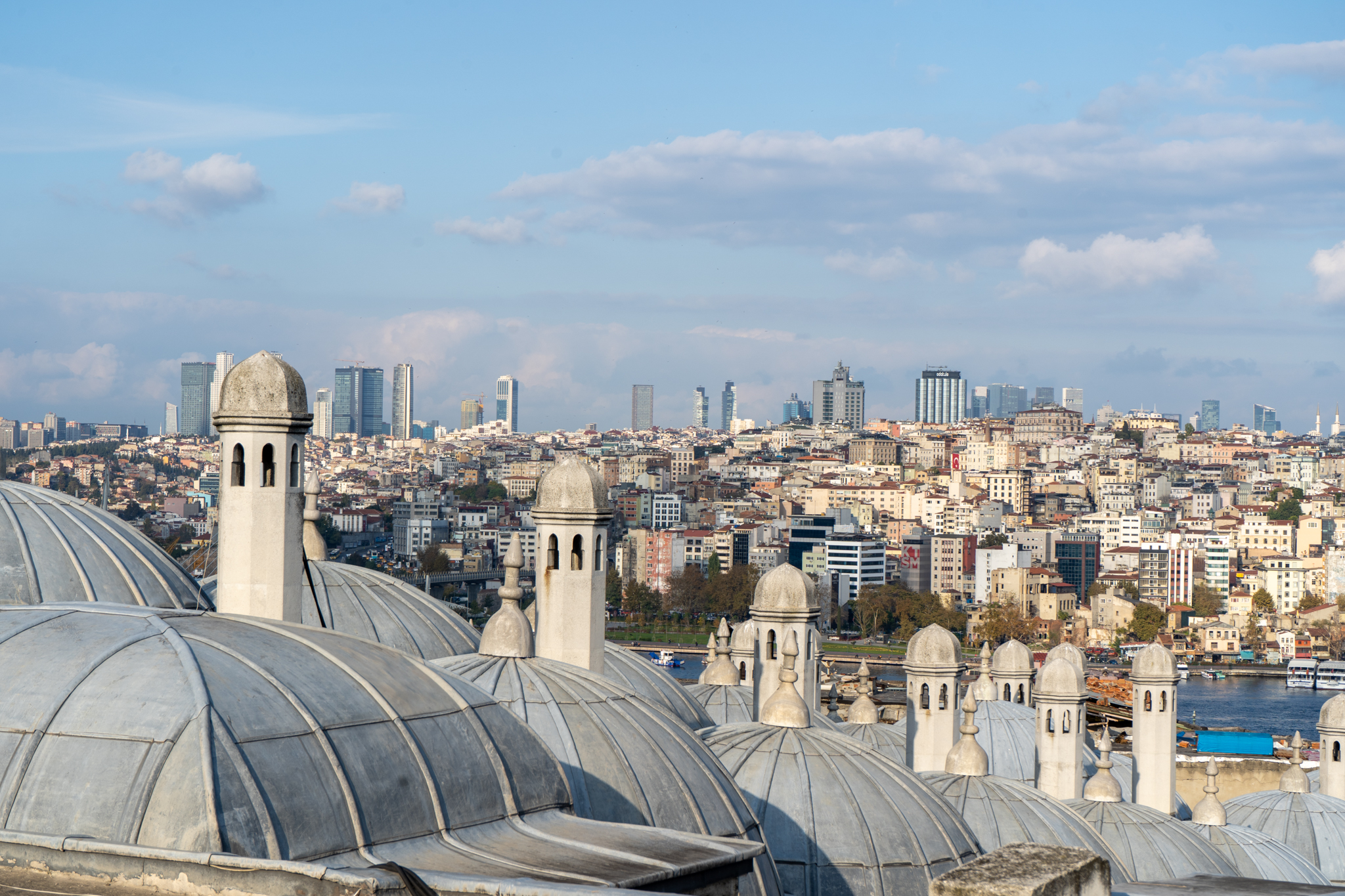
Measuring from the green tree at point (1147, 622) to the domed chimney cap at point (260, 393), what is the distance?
7348 cm

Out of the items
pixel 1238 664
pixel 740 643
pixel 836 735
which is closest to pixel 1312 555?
pixel 1238 664

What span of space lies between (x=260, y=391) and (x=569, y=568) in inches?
103

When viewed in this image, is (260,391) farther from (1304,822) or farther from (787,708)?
(1304,822)

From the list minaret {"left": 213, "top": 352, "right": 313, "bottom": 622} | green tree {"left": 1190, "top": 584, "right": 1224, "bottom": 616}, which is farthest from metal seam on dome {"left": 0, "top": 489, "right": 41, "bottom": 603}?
green tree {"left": 1190, "top": 584, "right": 1224, "bottom": 616}

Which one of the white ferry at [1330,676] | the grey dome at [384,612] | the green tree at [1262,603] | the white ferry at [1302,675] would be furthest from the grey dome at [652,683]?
the green tree at [1262,603]

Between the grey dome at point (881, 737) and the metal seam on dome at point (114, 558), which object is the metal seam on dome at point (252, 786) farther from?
the grey dome at point (881, 737)

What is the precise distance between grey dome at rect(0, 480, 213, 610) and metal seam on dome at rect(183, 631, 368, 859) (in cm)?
317

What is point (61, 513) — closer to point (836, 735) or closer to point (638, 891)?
point (836, 735)

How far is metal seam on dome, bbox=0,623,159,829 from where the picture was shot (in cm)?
479

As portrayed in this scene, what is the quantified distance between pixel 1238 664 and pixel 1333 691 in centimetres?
885

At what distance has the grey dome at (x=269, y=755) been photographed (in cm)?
475

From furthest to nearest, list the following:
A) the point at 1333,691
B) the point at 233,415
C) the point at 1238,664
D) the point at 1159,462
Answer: the point at 1159,462, the point at 1238,664, the point at 1333,691, the point at 233,415

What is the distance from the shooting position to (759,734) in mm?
9789

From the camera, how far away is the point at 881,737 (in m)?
15.5
